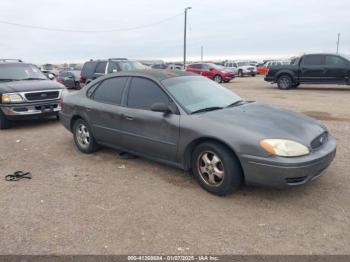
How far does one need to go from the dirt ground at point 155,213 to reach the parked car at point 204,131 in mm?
320

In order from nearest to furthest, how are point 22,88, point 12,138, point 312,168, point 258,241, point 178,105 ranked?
1. point 258,241
2. point 312,168
3. point 178,105
4. point 12,138
5. point 22,88

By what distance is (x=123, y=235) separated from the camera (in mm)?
3410

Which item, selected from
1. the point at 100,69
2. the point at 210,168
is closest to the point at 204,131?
the point at 210,168

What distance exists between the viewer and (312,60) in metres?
16.9

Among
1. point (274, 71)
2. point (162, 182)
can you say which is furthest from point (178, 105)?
point (274, 71)

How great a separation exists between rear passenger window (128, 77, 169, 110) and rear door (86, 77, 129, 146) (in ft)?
0.74

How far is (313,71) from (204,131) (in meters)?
14.5

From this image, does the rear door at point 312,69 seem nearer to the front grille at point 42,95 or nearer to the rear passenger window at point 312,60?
the rear passenger window at point 312,60

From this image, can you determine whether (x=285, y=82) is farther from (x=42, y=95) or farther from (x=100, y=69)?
(x=42, y=95)

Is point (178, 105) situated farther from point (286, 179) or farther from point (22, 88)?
point (22, 88)

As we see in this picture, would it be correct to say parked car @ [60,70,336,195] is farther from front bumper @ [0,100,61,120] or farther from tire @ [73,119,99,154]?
front bumper @ [0,100,61,120]

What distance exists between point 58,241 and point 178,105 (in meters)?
2.26

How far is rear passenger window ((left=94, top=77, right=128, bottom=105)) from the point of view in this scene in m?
5.47

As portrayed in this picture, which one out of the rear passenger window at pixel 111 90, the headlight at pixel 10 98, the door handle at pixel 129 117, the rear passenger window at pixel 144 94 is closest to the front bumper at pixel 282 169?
the rear passenger window at pixel 144 94
